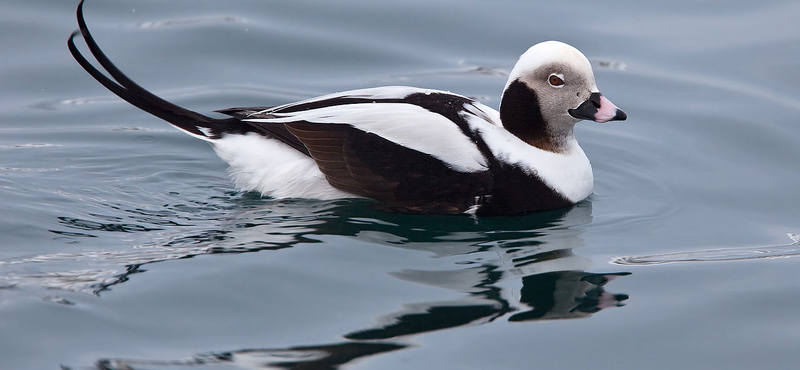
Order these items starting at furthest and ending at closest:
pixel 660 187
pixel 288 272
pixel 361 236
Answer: pixel 660 187 < pixel 361 236 < pixel 288 272

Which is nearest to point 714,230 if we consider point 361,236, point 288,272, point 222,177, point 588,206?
point 588,206

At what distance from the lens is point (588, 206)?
5.21 m

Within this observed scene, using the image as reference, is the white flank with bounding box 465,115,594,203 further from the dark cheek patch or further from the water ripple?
the water ripple

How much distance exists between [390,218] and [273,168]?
73 cm

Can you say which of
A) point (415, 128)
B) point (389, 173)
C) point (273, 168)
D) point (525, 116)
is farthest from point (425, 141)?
point (273, 168)

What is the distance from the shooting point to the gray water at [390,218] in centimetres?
359

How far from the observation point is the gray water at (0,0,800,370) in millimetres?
3590

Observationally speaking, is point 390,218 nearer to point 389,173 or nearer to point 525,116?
point 389,173

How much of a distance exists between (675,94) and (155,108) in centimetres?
372

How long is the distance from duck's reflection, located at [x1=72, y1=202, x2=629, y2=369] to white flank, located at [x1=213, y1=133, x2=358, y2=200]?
222 millimetres

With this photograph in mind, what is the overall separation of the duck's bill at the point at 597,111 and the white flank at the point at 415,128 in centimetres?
59

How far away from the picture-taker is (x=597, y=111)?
504cm

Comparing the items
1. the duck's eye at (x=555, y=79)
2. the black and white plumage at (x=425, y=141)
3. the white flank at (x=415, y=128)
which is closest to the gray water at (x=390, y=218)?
the black and white plumage at (x=425, y=141)

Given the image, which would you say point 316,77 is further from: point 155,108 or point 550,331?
point 550,331
